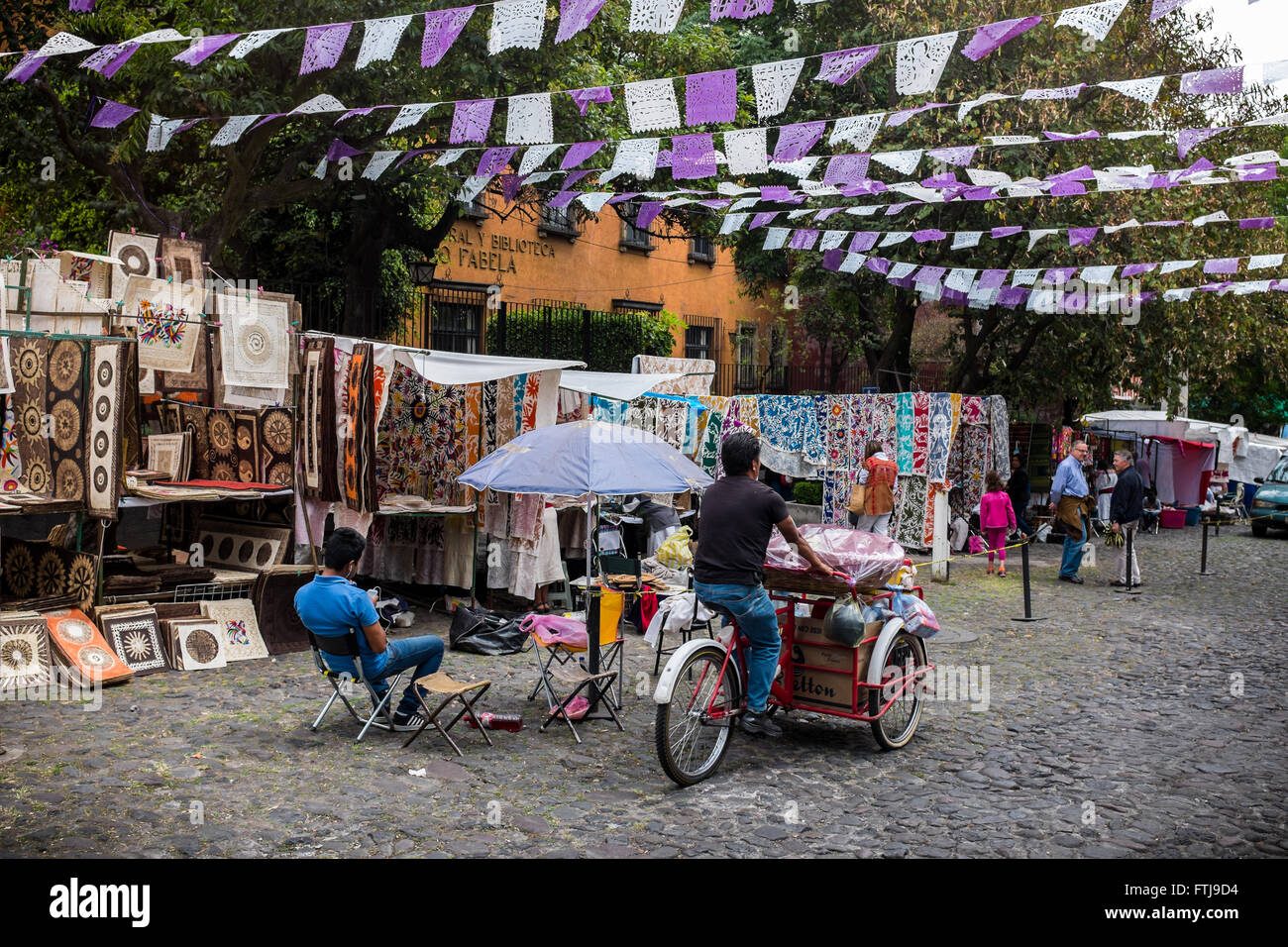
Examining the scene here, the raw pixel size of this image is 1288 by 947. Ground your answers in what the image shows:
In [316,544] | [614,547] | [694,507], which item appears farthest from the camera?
[694,507]

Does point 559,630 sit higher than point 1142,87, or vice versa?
point 1142,87

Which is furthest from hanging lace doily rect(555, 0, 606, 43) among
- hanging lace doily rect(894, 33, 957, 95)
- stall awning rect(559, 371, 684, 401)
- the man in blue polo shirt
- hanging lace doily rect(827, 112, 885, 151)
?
stall awning rect(559, 371, 684, 401)

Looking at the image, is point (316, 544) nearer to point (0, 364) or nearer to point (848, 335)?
point (0, 364)

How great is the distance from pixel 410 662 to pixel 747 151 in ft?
18.9

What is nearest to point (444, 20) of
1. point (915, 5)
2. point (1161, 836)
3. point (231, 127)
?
point (231, 127)

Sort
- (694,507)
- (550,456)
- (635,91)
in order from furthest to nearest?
(694,507)
(635,91)
(550,456)

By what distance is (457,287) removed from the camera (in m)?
19.7

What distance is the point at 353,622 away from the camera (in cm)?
664

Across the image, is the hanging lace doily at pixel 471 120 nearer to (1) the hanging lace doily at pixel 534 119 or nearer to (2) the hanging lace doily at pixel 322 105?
(1) the hanging lace doily at pixel 534 119

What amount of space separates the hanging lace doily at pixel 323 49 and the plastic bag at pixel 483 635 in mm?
4827

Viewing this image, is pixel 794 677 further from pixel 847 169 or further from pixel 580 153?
pixel 847 169

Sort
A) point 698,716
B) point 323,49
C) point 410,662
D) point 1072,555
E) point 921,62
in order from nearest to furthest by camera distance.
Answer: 1. point 698,716
2. point 410,662
3. point 921,62
4. point 323,49
5. point 1072,555

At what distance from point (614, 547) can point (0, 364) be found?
576 centimetres

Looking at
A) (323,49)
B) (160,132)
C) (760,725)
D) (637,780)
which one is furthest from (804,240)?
(637,780)
